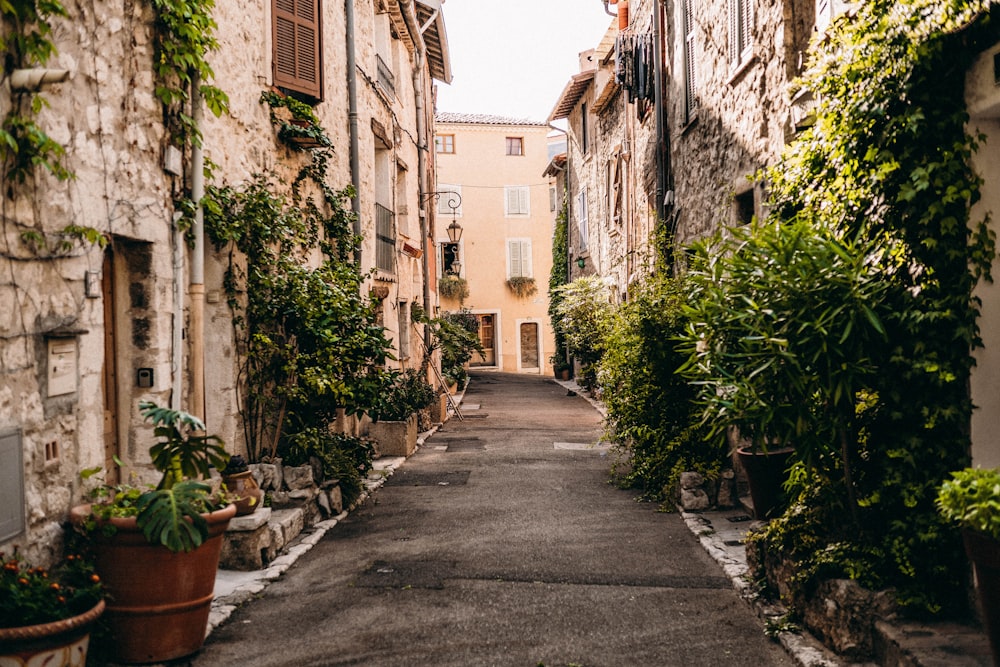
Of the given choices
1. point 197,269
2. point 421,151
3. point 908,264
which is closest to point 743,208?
point 908,264

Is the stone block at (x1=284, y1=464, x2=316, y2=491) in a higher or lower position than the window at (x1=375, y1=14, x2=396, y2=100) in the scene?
lower

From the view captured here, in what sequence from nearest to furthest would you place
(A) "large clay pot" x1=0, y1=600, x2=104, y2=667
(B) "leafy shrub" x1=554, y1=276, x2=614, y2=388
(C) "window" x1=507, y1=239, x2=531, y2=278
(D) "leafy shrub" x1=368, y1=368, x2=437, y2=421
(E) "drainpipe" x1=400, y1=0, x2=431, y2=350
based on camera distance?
(A) "large clay pot" x1=0, y1=600, x2=104, y2=667, (D) "leafy shrub" x1=368, y1=368, x2=437, y2=421, (E) "drainpipe" x1=400, y1=0, x2=431, y2=350, (B) "leafy shrub" x1=554, y1=276, x2=614, y2=388, (C) "window" x1=507, y1=239, x2=531, y2=278

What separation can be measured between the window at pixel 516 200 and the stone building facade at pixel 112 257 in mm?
24550

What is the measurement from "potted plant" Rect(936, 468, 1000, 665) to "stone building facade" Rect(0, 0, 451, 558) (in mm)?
4055

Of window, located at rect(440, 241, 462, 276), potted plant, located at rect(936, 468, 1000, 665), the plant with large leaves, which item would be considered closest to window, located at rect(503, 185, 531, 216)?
window, located at rect(440, 241, 462, 276)

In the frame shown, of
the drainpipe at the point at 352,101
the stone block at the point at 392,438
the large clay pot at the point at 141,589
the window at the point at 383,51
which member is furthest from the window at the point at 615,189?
the large clay pot at the point at 141,589

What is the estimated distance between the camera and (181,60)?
5680 millimetres

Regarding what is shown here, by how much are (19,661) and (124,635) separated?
2.89 feet

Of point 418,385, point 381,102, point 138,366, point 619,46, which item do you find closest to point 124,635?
point 138,366

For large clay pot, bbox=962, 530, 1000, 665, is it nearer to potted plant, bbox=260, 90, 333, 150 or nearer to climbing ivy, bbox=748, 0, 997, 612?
climbing ivy, bbox=748, 0, 997, 612

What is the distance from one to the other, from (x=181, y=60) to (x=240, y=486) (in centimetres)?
297

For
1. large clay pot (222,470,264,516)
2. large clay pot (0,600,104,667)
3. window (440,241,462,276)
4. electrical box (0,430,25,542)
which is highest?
window (440,241,462,276)

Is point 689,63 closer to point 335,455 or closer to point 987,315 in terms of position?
point 335,455

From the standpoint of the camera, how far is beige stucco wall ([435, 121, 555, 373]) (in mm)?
33219
